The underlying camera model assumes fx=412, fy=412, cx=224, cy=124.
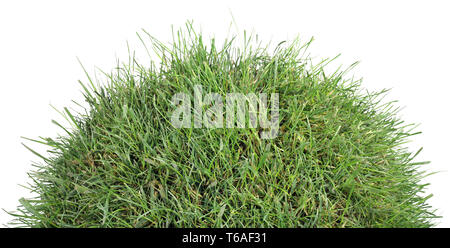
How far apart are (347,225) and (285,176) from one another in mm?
245

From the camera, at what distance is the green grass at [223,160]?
122cm

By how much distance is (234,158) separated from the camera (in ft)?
4.11

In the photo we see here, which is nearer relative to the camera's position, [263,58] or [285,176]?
[285,176]

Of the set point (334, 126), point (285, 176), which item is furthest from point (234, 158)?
point (334, 126)

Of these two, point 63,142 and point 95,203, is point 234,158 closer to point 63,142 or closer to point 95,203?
point 95,203

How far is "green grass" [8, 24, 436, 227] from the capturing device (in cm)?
122

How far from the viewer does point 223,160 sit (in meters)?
1.23

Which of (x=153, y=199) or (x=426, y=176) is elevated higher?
(x=426, y=176)

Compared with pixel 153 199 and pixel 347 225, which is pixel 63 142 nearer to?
pixel 153 199
